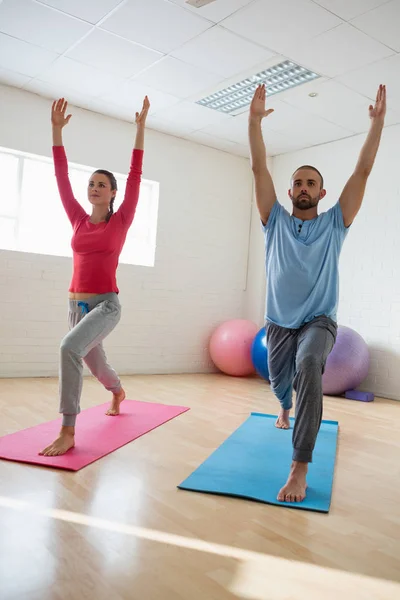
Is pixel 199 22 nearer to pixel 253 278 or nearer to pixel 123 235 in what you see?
pixel 123 235

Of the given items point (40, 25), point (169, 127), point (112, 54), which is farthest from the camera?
point (169, 127)

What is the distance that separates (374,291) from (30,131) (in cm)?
389

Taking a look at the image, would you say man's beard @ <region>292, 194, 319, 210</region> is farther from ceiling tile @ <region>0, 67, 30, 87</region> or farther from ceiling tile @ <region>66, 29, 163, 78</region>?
ceiling tile @ <region>0, 67, 30, 87</region>

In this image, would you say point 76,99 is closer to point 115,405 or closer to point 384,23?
point 384,23

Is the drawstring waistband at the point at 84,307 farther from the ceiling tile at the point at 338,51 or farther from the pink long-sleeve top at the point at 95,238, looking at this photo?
the ceiling tile at the point at 338,51

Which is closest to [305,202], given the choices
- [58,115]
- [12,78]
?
[58,115]

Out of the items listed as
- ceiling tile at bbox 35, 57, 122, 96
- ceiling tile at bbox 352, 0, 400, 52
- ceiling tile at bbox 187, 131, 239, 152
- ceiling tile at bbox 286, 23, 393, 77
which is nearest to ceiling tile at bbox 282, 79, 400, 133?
ceiling tile at bbox 286, 23, 393, 77

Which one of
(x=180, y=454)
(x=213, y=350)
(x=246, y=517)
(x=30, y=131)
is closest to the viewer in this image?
(x=246, y=517)

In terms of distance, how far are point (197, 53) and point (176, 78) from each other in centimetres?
54

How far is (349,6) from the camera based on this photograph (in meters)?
3.61

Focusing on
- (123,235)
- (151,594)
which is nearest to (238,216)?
(123,235)

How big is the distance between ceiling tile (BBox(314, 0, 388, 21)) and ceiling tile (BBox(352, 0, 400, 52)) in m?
0.05

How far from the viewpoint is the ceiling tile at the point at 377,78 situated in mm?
4410

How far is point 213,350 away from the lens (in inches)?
254
